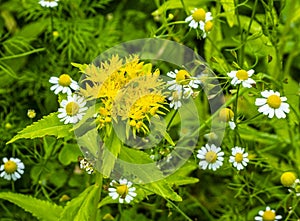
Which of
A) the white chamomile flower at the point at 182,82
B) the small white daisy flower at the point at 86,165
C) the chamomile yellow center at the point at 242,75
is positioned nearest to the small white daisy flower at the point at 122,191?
the small white daisy flower at the point at 86,165

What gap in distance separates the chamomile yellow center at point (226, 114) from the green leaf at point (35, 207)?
415mm

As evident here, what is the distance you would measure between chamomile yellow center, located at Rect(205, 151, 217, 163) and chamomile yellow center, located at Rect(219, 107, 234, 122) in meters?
0.08

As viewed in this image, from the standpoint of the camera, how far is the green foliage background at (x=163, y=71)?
5.12ft

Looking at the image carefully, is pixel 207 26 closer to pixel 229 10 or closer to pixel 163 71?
pixel 229 10

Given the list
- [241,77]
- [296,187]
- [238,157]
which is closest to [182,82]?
[241,77]

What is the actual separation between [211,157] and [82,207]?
0.32 metres

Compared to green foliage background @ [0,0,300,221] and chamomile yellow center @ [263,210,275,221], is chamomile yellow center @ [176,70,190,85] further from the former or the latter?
chamomile yellow center @ [263,210,275,221]

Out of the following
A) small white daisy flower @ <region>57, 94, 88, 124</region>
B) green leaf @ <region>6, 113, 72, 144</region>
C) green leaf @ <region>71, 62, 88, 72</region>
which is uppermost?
green leaf @ <region>71, 62, 88, 72</region>

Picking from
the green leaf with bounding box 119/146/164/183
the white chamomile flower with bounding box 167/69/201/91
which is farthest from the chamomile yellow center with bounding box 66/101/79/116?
the white chamomile flower with bounding box 167/69/201/91

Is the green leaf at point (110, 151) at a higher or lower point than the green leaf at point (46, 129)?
lower

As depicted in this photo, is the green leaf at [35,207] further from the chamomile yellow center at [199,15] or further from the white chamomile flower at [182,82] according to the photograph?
the chamomile yellow center at [199,15]

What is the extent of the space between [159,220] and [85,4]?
2.65ft

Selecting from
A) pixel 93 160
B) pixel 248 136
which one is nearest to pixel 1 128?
pixel 93 160

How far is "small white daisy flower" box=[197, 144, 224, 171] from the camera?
139 centimetres
